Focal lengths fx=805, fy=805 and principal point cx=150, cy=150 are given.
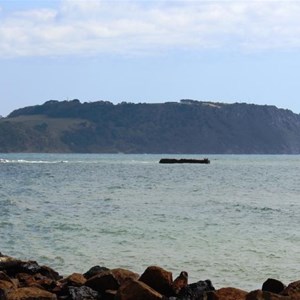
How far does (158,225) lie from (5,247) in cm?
783

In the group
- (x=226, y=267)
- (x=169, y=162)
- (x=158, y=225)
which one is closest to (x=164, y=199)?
(x=158, y=225)

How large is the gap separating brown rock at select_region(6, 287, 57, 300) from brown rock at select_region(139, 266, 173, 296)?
199cm

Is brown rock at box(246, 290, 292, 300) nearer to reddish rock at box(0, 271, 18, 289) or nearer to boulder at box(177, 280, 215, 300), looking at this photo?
boulder at box(177, 280, 215, 300)

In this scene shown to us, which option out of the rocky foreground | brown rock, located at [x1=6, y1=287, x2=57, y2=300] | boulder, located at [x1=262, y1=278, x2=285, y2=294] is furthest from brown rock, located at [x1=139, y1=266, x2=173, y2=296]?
brown rock, located at [x1=6, y1=287, x2=57, y2=300]

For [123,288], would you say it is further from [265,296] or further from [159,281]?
[265,296]

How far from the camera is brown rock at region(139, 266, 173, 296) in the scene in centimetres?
1471

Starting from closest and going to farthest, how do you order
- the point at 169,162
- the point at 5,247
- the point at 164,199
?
the point at 5,247 → the point at 164,199 → the point at 169,162

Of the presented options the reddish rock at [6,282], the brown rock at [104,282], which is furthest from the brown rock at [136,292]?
the reddish rock at [6,282]

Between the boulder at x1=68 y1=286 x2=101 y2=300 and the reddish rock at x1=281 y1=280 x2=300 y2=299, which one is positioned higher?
the reddish rock at x1=281 y1=280 x2=300 y2=299

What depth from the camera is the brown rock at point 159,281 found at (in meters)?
14.7

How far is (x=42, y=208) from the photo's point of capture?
39625 mm

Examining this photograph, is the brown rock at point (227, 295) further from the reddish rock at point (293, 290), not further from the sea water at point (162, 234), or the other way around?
the sea water at point (162, 234)

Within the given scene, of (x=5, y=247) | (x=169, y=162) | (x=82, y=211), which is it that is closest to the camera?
(x=5, y=247)

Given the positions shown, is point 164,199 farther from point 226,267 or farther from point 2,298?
point 2,298
